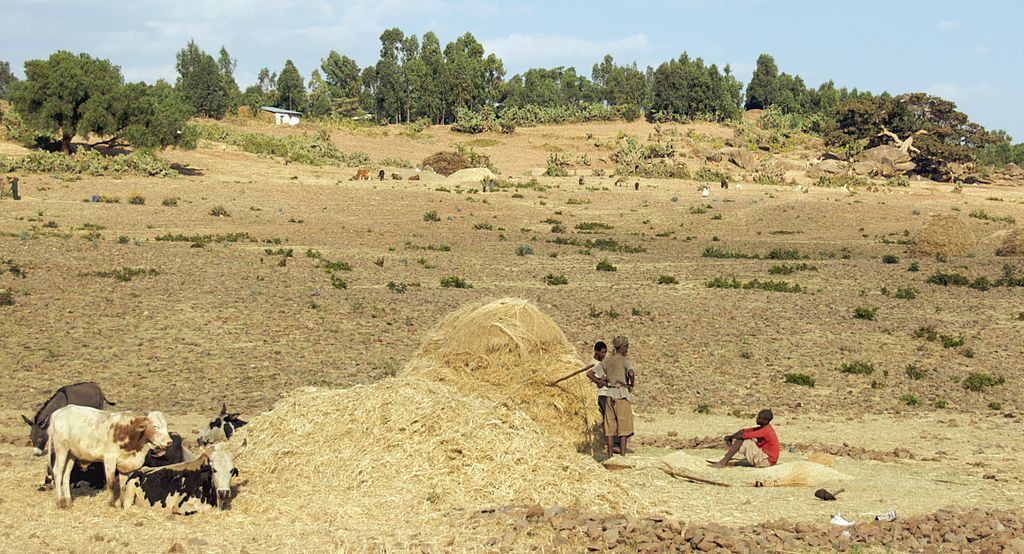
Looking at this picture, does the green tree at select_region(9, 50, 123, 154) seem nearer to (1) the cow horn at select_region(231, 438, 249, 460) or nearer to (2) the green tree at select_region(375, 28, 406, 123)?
(1) the cow horn at select_region(231, 438, 249, 460)

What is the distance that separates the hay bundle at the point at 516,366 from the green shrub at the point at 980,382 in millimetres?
8082

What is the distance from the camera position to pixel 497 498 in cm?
940

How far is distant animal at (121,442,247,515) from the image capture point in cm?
909

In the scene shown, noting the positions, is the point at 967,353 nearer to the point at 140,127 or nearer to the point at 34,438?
the point at 34,438

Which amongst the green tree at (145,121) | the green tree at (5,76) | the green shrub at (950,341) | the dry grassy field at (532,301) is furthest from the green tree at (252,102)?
the green shrub at (950,341)

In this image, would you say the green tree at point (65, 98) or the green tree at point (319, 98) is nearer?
the green tree at point (65, 98)

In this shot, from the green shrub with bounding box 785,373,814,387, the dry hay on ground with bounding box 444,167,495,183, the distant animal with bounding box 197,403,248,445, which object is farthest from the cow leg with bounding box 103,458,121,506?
the dry hay on ground with bounding box 444,167,495,183

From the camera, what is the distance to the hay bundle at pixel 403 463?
929 cm

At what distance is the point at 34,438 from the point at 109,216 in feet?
90.8

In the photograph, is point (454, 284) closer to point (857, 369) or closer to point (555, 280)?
point (555, 280)

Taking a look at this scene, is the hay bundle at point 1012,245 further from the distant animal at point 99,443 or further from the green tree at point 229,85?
the green tree at point 229,85

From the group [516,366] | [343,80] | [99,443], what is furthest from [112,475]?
[343,80]

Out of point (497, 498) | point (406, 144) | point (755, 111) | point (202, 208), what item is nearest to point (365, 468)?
point (497, 498)

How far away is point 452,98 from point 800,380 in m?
98.4
